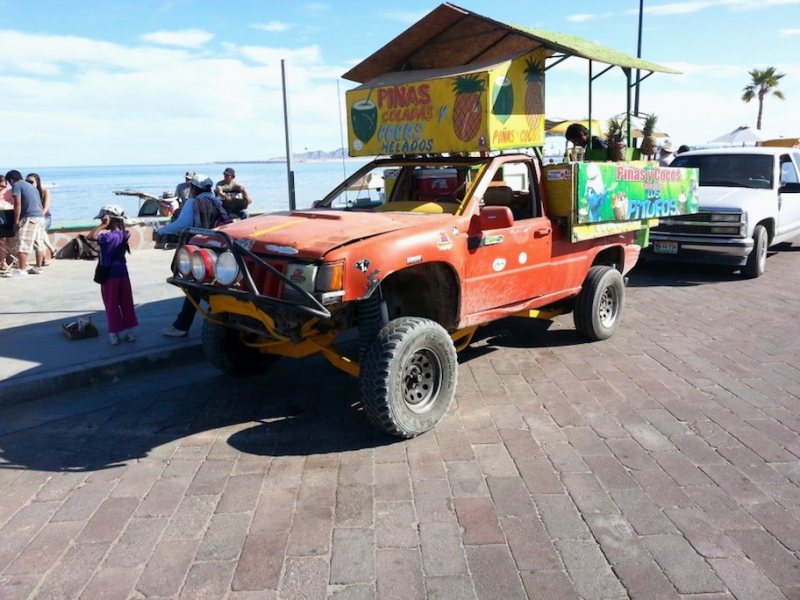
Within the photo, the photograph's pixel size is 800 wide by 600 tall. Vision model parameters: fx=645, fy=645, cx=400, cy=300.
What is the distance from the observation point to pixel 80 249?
11.8 m

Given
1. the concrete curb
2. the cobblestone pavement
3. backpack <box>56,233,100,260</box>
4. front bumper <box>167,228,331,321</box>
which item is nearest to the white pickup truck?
the cobblestone pavement

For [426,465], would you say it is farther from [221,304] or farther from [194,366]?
[194,366]

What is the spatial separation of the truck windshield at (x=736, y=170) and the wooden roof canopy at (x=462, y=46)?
502 cm

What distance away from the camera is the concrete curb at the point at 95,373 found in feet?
17.1

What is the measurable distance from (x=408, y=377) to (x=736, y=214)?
7.48 m

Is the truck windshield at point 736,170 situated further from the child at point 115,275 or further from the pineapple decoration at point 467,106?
the child at point 115,275

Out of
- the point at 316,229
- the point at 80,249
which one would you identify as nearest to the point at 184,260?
the point at 316,229

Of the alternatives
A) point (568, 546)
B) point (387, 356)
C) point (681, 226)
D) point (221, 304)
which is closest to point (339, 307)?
point (387, 356)

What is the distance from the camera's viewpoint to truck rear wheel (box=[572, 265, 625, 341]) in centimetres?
646

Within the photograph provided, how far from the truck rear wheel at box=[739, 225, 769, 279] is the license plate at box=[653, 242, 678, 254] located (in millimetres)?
1095

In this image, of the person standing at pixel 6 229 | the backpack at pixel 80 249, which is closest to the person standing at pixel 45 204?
the backpack at pixel 80 249

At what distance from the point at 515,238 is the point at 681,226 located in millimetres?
5912

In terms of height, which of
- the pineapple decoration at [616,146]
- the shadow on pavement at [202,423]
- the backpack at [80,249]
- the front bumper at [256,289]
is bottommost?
the shadow on pavement at [202,423]

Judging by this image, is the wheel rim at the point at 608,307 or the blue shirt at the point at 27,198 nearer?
the wheel rim at the point at 608,307
